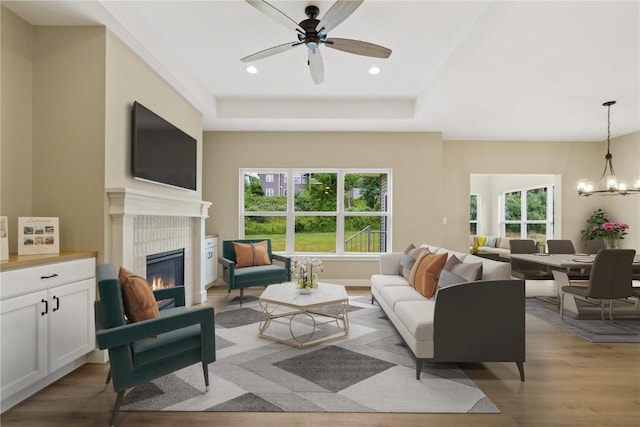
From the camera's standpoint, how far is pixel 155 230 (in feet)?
12.0

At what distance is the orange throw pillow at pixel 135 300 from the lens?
2197 mm

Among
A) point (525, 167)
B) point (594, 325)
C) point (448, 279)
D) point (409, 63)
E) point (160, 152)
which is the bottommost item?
point (594, 325)

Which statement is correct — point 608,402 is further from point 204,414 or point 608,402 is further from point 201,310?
point 201,310

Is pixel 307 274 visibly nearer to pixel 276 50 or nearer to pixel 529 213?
pixel 276 50

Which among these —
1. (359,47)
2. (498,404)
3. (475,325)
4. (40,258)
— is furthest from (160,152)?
(498,404)

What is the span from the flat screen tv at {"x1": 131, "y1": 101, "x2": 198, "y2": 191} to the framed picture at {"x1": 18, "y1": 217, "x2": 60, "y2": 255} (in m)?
0.82

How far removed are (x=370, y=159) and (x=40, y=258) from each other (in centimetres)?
477

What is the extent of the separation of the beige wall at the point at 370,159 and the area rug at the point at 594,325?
196 centimetres

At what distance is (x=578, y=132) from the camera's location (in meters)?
5.99

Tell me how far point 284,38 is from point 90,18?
1.64 meters

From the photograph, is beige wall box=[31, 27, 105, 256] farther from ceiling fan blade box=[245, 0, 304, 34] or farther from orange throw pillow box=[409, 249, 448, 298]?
orange throw pillow box=[409, 249, 448, 298]

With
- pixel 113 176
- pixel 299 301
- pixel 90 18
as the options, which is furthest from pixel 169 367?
pixel 90 18

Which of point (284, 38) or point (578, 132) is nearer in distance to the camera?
point (284, 38)

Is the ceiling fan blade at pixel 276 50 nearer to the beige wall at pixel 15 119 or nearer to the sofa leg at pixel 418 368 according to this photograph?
the beige wall at pixel 15 119
